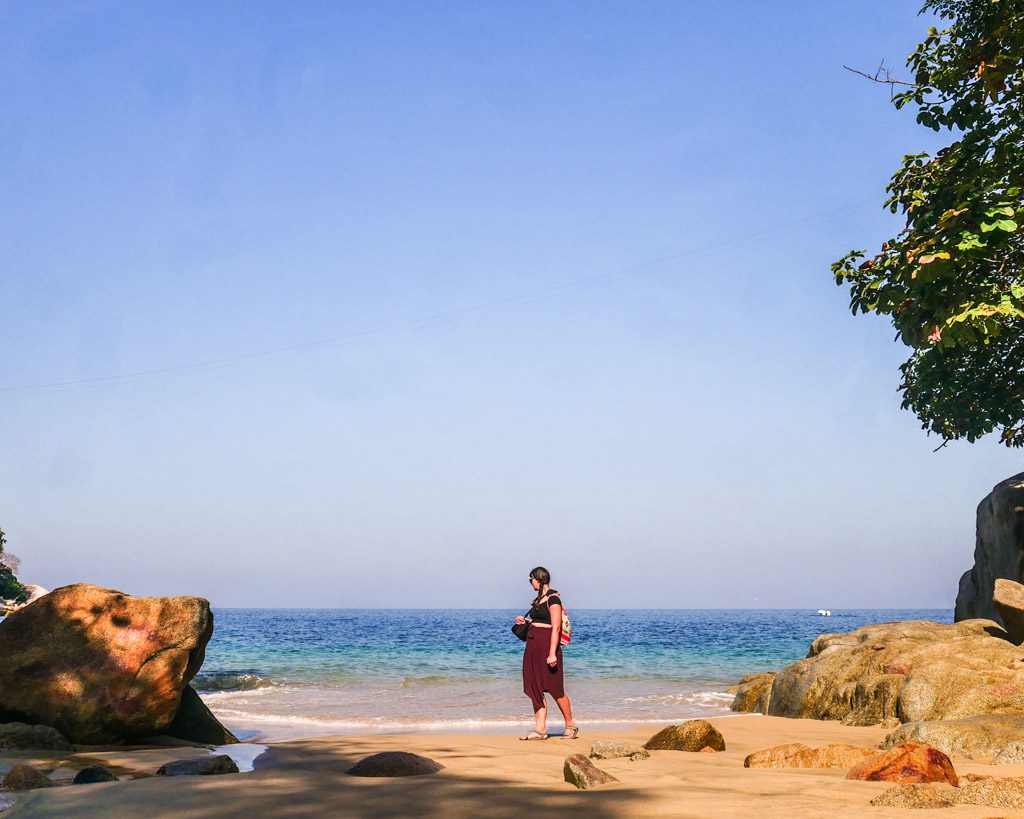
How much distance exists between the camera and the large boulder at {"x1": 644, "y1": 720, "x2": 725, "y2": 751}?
9461mm

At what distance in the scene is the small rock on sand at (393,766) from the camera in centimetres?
642

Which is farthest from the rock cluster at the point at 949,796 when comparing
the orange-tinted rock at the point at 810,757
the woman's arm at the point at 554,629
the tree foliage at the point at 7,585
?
the tree foliage at the point at 7,585

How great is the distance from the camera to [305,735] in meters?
13.3

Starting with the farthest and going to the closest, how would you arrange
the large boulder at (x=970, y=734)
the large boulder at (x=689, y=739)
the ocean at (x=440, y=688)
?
the ocean at (x=440, y=688) < the large boulder at (x=689, y=739) < the large boulder at (x=970, y=734)

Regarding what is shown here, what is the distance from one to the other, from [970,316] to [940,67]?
4.74 meters

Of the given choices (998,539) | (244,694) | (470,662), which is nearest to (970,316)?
(998,539)

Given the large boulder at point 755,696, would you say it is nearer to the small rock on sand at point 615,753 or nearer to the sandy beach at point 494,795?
the small rock on sand at point 615,753

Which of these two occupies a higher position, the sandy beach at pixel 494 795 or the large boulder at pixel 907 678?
the sandy beach at pixel 494 795

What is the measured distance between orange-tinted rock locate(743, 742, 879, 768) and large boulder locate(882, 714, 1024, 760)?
0.98 m

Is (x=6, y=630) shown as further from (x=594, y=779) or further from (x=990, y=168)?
(x=990, y=168)

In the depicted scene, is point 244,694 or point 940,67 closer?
point 940,67

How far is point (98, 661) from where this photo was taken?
10.5m

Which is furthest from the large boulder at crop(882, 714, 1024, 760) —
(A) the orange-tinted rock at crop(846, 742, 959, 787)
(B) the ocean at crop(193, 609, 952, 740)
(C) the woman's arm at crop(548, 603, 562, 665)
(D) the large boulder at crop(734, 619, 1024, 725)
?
(B) the ocean at crop(193, 609, 952, 740)

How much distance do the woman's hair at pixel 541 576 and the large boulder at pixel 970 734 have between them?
4.35 metres
